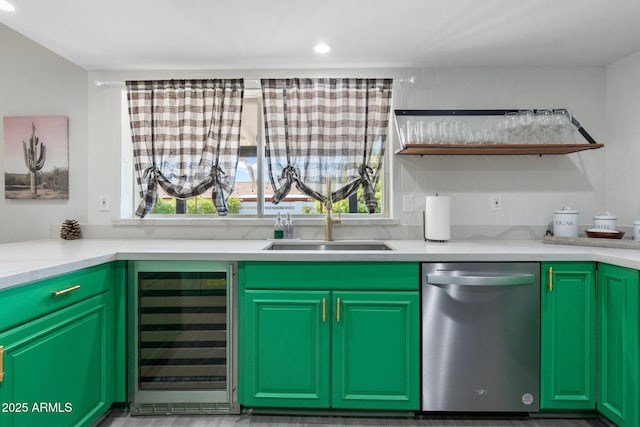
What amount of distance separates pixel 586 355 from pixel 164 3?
2642 millimetres

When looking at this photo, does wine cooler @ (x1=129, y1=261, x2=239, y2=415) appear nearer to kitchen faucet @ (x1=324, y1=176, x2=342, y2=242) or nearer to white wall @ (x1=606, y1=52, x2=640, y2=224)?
kitchen faucet @ (x1=324, y1=176, x2=342, y2=242)

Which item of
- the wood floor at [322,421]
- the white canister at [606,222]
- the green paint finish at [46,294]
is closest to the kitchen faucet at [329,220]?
A: the wood floor at [322,421]

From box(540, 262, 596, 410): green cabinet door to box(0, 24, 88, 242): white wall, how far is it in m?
2.87

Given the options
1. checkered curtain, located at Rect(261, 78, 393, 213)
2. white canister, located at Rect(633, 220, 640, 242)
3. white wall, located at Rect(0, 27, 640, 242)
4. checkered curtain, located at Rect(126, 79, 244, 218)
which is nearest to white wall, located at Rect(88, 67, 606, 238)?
white wall, located at Rect(0, 27, 640, 242)

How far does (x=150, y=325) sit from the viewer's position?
1960mm

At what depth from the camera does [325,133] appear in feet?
8.29

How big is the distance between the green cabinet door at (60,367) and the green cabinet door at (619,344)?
7.89ft

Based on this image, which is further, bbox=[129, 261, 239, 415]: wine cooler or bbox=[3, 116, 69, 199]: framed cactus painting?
bbox=[3, 116, 69, 199]: framed cactus painting

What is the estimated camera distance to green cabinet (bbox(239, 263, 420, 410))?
1890 millimetres

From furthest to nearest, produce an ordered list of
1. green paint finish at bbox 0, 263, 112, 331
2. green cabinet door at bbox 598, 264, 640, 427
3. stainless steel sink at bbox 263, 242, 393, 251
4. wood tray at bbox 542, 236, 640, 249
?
stainless steel sink at bbox 263, 242, 393, 251, wood tray at bbox 542, 236, 640, 249, green cabinet door at bbox 598, 264, 640, 427, green paint finish at bbox 0, 263, 112, 331

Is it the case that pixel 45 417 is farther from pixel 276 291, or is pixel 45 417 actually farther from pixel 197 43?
pixel 197 43

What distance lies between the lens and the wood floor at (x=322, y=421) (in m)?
1.90

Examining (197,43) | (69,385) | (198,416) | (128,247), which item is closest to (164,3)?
(197,43)

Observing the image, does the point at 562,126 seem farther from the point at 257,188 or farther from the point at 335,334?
the point at 257,188
